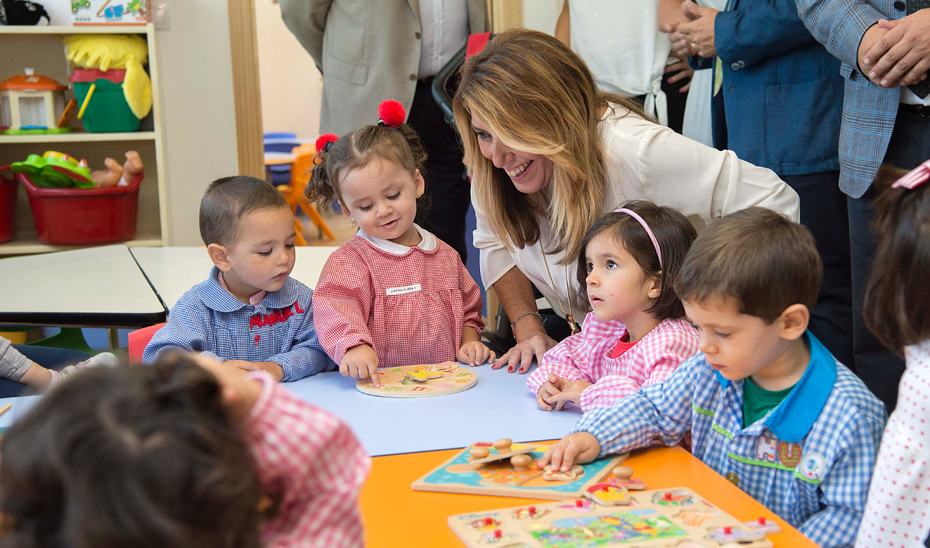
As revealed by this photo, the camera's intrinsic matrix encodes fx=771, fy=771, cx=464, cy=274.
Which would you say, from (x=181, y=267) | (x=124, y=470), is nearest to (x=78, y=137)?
(x=181, y=267)

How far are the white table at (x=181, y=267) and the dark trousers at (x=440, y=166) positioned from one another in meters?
0.39

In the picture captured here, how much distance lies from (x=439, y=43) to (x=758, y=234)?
1.93 meters

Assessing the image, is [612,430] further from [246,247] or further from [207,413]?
[246,247]

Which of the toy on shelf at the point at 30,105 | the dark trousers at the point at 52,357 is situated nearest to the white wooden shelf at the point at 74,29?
the toy on shelf at the point at 30,105

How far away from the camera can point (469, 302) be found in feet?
6.00

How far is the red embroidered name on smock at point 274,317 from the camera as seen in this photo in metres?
1.63

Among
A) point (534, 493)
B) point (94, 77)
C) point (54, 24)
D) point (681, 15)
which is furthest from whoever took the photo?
point (54, 24)

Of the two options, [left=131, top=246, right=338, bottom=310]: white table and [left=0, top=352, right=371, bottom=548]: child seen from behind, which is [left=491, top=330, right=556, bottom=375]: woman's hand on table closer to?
[left=131, top=246, right=338, bottom=310]: white table

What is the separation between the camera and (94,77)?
11.1 ft

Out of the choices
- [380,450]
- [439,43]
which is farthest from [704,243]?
[439,43]

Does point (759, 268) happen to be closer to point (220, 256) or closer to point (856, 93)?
point (856, 93)

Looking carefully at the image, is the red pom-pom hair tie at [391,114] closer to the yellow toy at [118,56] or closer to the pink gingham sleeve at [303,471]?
the pink gingham sleeve at [303,471]

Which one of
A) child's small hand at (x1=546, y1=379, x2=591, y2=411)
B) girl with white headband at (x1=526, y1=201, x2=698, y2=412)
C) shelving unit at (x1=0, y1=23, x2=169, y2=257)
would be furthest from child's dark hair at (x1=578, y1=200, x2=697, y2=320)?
shelving unit at (x1=0, y1=23, x2=169, y2=257)

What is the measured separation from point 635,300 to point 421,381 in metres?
0.42
